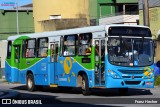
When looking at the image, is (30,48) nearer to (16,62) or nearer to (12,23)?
(16,62)

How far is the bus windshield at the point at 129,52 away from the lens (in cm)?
2123

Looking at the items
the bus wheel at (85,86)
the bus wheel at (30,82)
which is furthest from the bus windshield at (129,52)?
the bus wheel at (30,82)

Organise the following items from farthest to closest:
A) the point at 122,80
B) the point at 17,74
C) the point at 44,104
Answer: the point at 17,74
the point at 122,80
the point at 44,104

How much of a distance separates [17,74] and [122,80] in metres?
9.58

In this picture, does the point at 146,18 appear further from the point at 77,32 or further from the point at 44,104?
the point at 44,104

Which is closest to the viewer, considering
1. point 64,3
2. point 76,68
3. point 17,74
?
point 76,68

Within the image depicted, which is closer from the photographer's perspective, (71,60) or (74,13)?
(71,60)

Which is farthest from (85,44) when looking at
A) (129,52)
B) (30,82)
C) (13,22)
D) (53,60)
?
(13,22)

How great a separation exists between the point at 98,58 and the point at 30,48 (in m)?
6.75

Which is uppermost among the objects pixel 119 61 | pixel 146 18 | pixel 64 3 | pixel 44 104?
pixel 64 3

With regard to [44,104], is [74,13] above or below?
above

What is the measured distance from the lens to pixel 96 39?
72.1 feet

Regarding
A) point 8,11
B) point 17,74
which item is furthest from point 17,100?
point 8,11

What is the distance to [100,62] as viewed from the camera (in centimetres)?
2164
